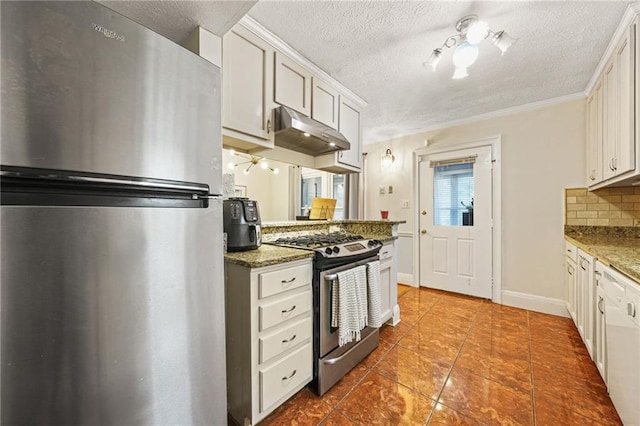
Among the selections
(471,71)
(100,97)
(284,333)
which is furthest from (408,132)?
(100,97)

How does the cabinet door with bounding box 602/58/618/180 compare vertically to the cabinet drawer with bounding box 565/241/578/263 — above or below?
above

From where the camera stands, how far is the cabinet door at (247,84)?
4.99 ft

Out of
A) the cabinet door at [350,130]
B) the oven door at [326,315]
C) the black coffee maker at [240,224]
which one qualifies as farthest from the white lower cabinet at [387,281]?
the black coffee maker at [240,224]

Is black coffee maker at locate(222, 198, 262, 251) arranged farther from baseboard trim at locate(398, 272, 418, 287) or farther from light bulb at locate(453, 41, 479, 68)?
baseboard trim at locate(398, 272, 418, 287)

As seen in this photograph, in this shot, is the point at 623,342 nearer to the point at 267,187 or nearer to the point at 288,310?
the point at 288,310

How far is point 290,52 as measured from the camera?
187 cm

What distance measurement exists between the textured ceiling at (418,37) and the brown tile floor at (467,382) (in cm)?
212

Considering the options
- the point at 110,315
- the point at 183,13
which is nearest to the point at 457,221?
the point at 183,13

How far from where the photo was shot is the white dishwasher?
1074mm

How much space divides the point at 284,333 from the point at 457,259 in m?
2.79

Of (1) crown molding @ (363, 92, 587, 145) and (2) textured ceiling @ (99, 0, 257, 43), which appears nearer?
(2) textured ceiling @ (99, 0, 257, 43)

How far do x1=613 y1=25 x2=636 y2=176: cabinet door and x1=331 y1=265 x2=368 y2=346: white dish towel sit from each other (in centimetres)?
183

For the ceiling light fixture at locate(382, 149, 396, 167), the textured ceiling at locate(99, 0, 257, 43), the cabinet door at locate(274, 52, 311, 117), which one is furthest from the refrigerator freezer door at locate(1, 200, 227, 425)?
the ceiling light fixture at locate(382, 149, 396, 167)

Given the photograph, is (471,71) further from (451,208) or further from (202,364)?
(202,364)
